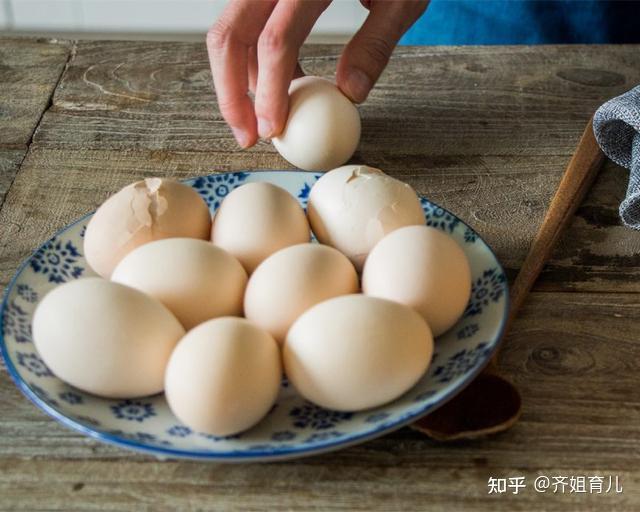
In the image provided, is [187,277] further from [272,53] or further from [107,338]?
[272,53]

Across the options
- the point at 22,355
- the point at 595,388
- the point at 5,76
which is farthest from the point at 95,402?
the point at 5,76

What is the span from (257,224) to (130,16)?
1629 mm

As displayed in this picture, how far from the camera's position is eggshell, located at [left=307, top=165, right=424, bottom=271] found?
74 centimetres

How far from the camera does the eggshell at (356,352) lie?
591 millimetres

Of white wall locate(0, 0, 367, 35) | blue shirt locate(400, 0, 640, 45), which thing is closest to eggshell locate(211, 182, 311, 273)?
blue shirt locate(400, 0, 640, 45)

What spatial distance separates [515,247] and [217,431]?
0.40m

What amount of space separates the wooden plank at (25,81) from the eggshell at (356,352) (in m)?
0.57

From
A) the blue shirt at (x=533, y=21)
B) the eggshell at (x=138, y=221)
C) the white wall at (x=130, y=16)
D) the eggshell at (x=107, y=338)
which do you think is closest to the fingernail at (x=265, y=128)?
the eggshell at (x=138, y=221)

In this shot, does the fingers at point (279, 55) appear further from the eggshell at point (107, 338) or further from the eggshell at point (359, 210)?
the eggshell at point (107, 338)

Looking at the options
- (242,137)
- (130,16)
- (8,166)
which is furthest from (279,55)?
(130,16)

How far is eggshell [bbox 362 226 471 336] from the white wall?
1.61m

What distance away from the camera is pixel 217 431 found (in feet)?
1.93

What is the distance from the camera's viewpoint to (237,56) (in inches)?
38.9

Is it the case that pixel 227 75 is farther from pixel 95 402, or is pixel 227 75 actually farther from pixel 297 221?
pixel 95 402
